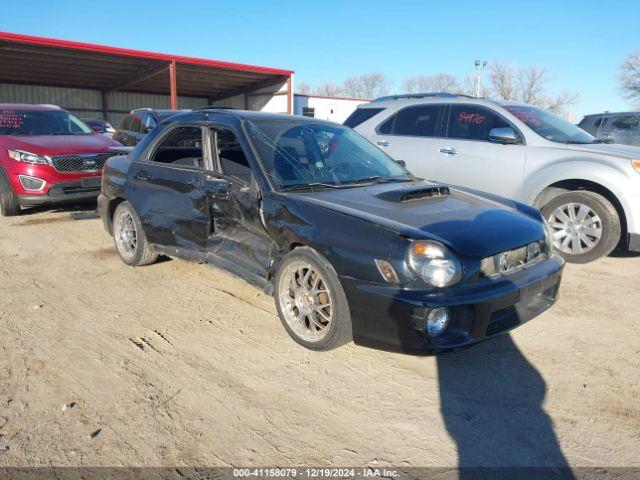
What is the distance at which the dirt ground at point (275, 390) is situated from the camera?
2424 millimetres

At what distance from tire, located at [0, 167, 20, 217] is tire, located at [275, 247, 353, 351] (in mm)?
5985

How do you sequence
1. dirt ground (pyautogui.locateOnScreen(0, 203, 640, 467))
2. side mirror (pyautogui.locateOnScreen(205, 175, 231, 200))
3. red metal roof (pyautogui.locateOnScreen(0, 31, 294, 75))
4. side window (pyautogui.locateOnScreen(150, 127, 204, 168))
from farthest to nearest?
red metal roof (pyautogui.locateOnScreen(0, 31, 294, 75))
side window (pyautogui.locateOnScreen(150, 127, 204, 168))
side mirror (pyautogui.locateOnScreen(205, 175, 231, 200))
dirt ground (pyautogui.locateOnScreen(0, 203, 640, 467))

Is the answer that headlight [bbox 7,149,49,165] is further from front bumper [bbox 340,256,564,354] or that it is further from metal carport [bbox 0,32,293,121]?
metal carport [bbox 0,32,293,121]

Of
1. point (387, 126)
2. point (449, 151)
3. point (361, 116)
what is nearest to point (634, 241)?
point (449, 151)

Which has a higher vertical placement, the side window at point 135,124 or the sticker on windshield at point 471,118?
the side window at point 135,124

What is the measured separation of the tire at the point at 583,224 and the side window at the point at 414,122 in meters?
1.92

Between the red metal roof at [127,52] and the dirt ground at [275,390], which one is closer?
the dirt ground at [275,390]

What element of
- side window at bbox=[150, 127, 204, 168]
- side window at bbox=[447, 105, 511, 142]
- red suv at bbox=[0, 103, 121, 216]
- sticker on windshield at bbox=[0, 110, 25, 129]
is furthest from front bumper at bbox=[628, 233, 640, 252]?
sticker on windshield at bbox=[0, 110, 25, 129]

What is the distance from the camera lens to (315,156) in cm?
410

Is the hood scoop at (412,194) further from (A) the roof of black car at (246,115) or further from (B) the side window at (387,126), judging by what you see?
(B) the side window at (387,126)

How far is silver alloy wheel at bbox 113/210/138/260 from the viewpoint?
203 inches

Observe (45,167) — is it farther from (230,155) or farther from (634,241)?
(634,241)

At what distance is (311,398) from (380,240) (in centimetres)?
100

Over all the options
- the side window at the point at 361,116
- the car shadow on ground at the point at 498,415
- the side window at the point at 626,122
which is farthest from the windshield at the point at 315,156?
the side window at the point at 626,122
